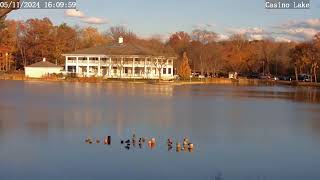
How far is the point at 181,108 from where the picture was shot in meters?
25.9

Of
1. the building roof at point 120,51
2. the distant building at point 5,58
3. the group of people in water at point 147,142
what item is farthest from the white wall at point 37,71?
the group of people in water at point 147,142

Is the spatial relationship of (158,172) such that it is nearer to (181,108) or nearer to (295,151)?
(295,151)

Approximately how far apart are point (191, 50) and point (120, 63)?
21.8 metres

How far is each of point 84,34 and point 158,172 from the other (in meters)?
81.6

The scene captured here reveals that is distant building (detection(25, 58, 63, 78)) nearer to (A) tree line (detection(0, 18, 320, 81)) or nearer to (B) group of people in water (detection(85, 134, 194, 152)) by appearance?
(A) tree line (detection(0, 18, 320, 81))

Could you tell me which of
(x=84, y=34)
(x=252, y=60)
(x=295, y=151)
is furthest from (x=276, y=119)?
(x=84, y=34)

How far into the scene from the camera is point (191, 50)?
83.0 meters

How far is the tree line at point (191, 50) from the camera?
2862 inches

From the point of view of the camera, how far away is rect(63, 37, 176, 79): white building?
212ft

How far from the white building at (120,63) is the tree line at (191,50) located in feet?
11.7

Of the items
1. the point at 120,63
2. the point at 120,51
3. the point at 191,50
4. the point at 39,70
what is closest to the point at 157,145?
the point at 120,63

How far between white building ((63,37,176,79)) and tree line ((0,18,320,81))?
356 centimetres

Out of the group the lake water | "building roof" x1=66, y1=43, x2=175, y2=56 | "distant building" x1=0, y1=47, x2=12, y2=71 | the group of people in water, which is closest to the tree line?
"distant building" x1=0, y1=47, x2=12, y2=71

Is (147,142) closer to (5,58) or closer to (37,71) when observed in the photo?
(37,71)
